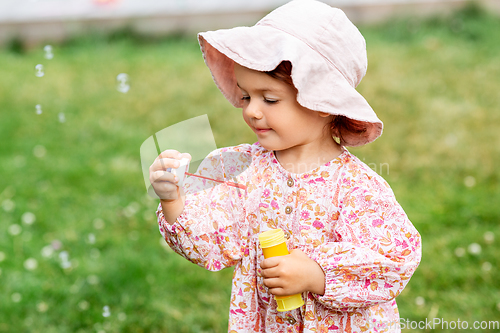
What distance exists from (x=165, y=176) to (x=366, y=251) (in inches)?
21.6

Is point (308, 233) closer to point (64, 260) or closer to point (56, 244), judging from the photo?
point (64, 260)

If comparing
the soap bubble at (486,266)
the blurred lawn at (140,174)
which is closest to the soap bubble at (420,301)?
the blurred lawn at (140,174)

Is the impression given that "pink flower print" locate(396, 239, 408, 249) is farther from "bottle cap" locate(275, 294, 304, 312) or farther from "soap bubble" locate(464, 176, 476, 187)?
"soap bubble" locate(464, 176, 476, 187)

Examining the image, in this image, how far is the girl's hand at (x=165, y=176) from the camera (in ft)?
4.73

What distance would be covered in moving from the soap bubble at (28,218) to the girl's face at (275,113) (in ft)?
7.96

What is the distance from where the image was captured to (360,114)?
1.44 m

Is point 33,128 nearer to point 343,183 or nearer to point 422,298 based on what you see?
point 422,298

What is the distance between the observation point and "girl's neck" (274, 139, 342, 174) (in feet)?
5.12

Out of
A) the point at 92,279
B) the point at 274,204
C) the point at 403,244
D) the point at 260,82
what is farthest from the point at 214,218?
the point at 92,279

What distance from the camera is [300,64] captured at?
1354mm

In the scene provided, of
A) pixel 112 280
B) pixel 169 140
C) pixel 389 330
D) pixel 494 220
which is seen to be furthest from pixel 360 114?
pixel 494 220

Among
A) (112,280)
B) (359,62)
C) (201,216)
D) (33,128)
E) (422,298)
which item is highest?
(33,128)

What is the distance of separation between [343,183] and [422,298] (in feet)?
4.87

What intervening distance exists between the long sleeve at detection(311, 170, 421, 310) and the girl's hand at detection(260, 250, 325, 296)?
22mm
